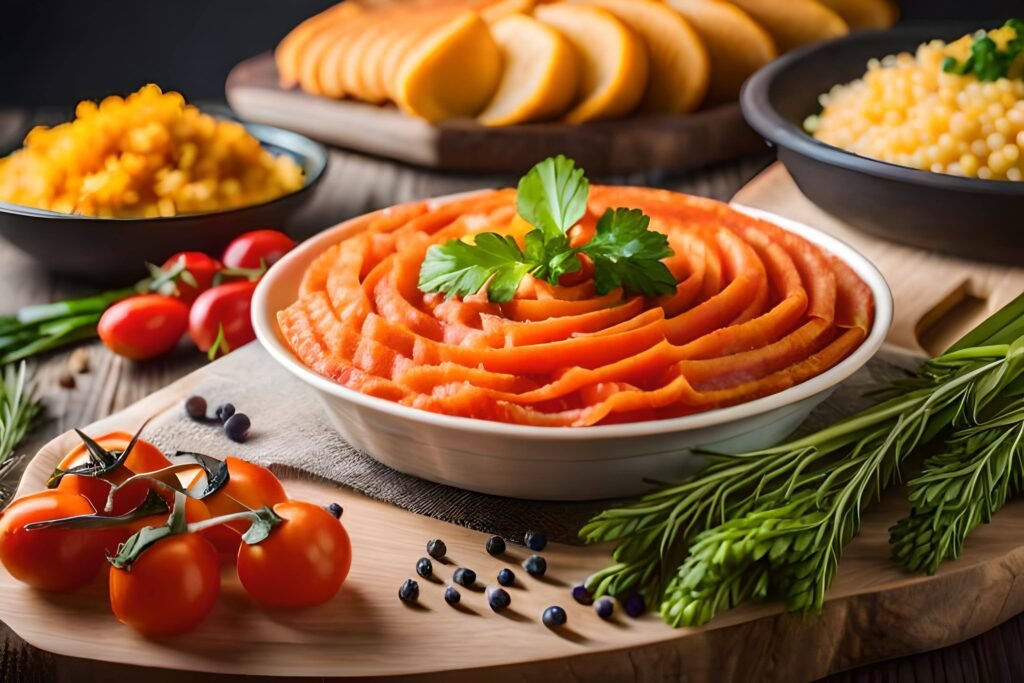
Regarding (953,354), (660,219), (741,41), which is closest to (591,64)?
(741,41)

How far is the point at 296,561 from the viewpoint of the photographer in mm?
2037

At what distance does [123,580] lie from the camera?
1971 mm

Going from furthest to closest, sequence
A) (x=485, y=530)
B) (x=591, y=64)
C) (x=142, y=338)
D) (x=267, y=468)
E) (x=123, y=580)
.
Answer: (x=591, y=64) < (x=142, y=338) < (x=267, y=468) < (x=485, y=530) < (x=123, y=580)

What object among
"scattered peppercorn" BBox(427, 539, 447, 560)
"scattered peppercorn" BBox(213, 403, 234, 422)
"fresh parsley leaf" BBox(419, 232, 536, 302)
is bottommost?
"scattered peppercorn" BBox(213, 403, 234, 422)

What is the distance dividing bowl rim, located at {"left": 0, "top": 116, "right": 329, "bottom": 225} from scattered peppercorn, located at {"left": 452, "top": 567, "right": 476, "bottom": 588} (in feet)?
5.88

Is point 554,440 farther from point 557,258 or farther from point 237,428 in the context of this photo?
point 237,428

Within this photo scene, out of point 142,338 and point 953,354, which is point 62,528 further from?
point 953,354

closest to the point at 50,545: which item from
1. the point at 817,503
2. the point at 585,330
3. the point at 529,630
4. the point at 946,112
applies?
the point at 529,630

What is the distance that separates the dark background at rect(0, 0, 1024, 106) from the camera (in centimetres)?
615

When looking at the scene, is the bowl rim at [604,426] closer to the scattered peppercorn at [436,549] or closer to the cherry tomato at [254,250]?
the scattered peppercorn at [436,549]

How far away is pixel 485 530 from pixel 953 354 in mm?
1048

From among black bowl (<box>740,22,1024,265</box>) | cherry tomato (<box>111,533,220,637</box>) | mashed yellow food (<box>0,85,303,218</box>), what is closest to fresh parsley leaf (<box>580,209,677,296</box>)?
black bowl (<box>740,22,1024,265</box>)

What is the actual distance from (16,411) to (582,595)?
5.22 ft

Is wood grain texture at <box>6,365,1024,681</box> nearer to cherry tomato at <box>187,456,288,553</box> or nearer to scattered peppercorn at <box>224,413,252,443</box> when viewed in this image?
cherry tomato at <box>187,456,288,553</box>
